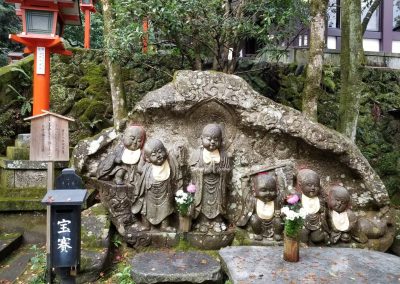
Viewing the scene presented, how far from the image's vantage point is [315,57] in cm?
621

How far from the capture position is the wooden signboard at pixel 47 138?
13.5ft

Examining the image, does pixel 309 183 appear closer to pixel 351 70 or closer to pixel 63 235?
pixel 351 70

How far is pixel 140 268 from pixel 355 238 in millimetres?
2965

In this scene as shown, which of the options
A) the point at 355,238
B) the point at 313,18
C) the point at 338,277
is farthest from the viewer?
the point at 313,18

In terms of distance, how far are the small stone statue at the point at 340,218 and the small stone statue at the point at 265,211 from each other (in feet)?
2.36

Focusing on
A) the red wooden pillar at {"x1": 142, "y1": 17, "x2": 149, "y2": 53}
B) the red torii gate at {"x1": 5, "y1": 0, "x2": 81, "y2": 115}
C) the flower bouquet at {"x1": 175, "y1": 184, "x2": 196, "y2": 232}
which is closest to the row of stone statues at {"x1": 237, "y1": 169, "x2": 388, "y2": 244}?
the flower bouquet at {"x1": 175, "y1": 184, "x2": 196, "y2": 232}

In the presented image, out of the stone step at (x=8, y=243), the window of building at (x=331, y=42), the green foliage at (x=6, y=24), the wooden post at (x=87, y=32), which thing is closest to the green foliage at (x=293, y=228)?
the stone step at (x=8, y=243)

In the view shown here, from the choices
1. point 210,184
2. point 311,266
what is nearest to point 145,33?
point 210,184

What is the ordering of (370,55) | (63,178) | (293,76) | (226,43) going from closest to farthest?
(63,178) → (226,43) → (293,76) → (370,55)

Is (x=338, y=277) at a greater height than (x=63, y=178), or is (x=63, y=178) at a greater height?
(x=63, y=178)

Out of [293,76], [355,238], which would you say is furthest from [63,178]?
[293,76]

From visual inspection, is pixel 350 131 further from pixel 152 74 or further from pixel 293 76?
pixel 152 74

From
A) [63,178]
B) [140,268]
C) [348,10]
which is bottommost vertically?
[140,268]

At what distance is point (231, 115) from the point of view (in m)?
5.30
